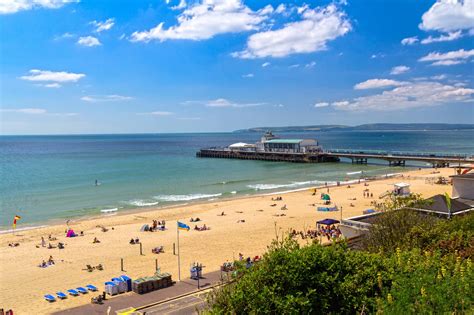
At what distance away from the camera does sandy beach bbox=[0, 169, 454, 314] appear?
19391 mm

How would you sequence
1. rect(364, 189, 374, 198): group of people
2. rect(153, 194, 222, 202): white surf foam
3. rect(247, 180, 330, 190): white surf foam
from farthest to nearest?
rect(247, 180, 330, 190): white surf foam
rect(153, 194, 222, 202): white surf foam
rect(364, 189, 374, 198): group of people

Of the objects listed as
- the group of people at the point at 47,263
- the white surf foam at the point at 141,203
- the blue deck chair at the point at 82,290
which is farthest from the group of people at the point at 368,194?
the blue deck chair at the point at 82,290

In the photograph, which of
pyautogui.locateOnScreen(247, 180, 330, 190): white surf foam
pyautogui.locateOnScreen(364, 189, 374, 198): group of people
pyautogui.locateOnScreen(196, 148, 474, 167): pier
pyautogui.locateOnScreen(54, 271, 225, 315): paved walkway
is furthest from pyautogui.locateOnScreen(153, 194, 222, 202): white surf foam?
pyautogui.locateOnScreen(196, 148, 474, 167): pier

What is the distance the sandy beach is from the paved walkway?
3.95 ft

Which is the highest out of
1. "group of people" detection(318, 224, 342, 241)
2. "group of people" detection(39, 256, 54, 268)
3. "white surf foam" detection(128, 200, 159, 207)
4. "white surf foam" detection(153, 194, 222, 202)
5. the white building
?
the white building

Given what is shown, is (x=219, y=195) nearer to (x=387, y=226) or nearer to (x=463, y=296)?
(x=387, y=226)

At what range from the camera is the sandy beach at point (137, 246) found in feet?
63.6

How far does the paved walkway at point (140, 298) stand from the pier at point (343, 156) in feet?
185

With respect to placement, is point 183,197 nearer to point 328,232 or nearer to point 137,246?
point 137,246

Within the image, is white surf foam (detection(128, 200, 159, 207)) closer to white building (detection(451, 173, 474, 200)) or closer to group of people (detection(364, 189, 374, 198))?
group of people (detection(364, 189, 374, 198))

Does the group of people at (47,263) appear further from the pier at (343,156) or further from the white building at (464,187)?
the pier at (343,156)

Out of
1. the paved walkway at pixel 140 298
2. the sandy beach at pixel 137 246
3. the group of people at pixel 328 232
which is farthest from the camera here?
the group of people at pixel 328 232

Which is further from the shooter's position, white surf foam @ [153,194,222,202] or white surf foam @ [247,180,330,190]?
white surf foam @ [247,180,330,190]

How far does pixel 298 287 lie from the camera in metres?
8.55
